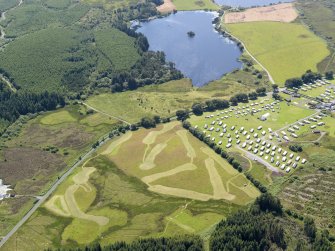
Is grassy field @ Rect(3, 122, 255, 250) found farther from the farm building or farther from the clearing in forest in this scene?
the farm building

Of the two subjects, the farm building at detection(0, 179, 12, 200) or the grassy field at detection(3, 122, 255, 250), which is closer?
the grassy field at detection(3, 122, 255, 250)

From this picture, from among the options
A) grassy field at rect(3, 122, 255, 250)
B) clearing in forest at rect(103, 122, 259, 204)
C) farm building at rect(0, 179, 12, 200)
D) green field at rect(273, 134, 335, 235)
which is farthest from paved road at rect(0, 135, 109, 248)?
green field at rect(273, 134, 335, 235)

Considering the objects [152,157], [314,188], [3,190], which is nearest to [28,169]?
[3,190]

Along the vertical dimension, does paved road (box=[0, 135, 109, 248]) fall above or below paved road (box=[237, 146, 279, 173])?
below

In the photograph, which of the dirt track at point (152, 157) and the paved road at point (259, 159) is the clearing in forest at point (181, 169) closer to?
the dirt track at point (152, 157)

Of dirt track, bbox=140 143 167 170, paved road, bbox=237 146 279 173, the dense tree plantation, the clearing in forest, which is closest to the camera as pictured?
the dense tree plantation

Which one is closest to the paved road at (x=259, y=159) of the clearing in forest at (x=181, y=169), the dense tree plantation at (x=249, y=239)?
the clearing in forest at (x=181, y=169)

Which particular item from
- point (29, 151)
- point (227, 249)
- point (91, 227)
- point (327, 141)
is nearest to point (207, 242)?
point (227, 249)

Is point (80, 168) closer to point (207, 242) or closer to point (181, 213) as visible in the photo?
point (181, 213)
